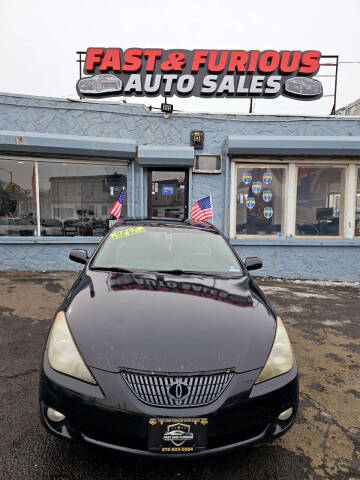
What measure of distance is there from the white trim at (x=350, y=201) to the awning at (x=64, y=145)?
5.05 m

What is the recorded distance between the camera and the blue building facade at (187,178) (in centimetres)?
724

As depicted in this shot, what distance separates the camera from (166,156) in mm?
7281

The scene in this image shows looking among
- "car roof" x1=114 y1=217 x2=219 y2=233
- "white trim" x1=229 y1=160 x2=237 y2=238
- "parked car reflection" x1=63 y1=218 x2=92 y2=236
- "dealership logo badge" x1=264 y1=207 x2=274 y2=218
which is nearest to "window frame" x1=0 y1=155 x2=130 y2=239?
"parked car reflection" x1=63 y1=218 x2=92 y2=236

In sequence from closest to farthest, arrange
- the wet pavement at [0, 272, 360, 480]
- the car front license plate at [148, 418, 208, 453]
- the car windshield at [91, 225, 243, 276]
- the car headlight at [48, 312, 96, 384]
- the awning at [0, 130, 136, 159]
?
the car front license plate at [148, 418, 208, 453]
the car headlight at [48, 312, 96, 384]
the wet pavement at [0, 272, 360, 480]
the car windshield at [91, 225, 243, 276]
the awning at [0, 130, 136, 159]

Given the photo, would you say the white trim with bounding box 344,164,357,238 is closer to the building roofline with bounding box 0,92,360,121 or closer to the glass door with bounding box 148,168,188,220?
the building roofline with bounding box 0,92,360,121

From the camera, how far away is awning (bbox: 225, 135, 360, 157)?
7.28 m

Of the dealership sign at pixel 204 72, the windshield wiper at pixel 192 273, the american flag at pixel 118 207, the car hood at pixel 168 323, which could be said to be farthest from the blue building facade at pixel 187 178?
the car hood at pixel 168 323

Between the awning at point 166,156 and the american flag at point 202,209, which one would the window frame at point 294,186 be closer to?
the american flag at point 202,209

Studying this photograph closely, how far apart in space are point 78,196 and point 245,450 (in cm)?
671

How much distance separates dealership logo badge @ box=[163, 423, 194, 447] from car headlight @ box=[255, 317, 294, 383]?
468 millimetres

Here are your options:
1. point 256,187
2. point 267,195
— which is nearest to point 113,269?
point 256,187

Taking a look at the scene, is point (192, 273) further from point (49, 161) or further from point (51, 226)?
point (49, 161)

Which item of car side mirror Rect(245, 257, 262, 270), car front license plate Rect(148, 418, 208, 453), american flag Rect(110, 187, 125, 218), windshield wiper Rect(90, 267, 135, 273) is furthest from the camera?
american flag Rect(110, 187, 125, 218)

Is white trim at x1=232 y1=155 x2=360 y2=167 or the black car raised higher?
white trim at x1=232 y1=155 x2=360 y2=167
